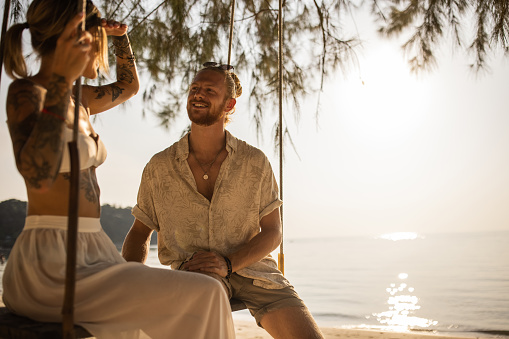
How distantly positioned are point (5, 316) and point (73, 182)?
0.62 meters

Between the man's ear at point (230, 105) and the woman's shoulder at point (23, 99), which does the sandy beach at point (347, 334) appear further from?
the woman's shoulder at point (23, 99)

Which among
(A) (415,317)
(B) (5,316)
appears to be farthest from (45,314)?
(A) (415,317)

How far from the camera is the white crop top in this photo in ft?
5.59

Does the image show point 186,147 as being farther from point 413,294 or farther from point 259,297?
point 413,294

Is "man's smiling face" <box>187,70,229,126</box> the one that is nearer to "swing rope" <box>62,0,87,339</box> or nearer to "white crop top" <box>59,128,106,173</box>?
"white crop top" <box>59,128,106,173</box>

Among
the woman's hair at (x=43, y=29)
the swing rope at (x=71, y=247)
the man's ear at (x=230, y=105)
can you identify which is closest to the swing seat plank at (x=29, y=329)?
the swing rope at (x=71, y=247)

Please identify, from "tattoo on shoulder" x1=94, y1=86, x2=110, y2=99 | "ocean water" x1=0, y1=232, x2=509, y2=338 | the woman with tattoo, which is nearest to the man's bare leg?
the woman with tattoo

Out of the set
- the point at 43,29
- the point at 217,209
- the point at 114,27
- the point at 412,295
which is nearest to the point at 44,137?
the point at 43,29

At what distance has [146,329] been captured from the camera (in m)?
1.71

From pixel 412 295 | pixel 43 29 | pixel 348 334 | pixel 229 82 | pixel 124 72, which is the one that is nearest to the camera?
pixel 43 29

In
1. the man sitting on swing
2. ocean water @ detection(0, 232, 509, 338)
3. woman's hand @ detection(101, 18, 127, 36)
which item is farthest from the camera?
ocean water @ detection(0, 232, 509, 338)

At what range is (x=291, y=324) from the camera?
241cm

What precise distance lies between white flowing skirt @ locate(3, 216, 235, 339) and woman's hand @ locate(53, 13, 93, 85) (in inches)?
19.2

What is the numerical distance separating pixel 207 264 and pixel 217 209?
305mm
